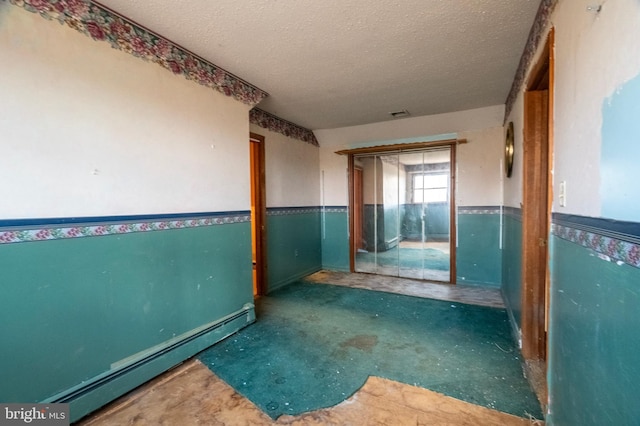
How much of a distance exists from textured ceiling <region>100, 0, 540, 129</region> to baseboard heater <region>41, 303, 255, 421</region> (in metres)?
2.21

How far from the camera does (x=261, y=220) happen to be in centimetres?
365

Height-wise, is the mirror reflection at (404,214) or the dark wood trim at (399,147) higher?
the dark wood trim at (399,147)

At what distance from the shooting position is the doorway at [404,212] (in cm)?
399

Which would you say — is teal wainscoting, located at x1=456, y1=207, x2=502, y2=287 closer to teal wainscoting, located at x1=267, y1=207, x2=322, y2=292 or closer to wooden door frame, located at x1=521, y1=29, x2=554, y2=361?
wooden door frame, located at x1=521, y1=29, x2=554, y2=361

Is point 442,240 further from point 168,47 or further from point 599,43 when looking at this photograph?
point 168,47

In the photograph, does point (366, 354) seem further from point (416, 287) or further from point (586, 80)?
point (586, 80)

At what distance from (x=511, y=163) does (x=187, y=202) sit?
9.94ft

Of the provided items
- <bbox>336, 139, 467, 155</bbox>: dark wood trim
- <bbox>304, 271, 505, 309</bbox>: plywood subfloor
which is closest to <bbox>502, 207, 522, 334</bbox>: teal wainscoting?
<bbox>304, 271, 505, 309</bbox>: plywood subfloor

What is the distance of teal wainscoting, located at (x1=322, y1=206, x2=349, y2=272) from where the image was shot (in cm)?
471

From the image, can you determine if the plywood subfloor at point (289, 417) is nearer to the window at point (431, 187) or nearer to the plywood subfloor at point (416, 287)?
the plywood subfloor at point (416, 287)

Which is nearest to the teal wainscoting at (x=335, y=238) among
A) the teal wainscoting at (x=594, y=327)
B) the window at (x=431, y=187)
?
the window at (x=431, y=187)

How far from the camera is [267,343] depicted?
240 centimetres

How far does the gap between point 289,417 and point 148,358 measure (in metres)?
1.08

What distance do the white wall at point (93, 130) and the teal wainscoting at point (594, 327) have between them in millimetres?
2361
